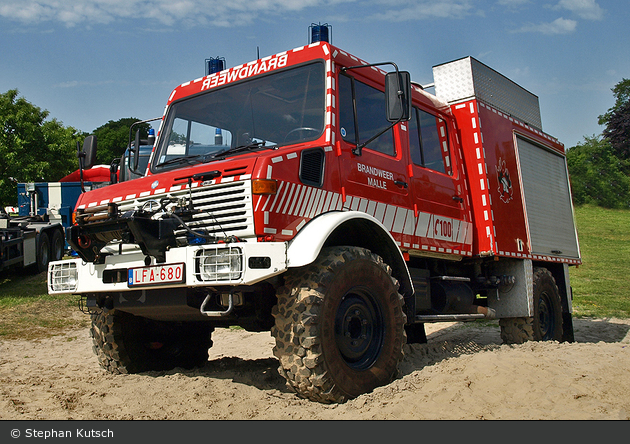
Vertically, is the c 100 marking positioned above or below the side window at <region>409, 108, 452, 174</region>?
below

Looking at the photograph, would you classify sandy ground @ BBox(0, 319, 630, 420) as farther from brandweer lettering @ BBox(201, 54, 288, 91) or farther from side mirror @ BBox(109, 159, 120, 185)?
brandweer lettering @ BBox(201, 54, 288, 91)

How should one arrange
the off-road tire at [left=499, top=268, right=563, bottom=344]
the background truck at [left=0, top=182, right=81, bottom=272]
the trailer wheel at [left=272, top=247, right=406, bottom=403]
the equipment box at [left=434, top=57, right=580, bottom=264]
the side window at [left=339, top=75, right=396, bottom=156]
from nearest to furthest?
the trailer wheel at [left=272, top=247, right=406, bottom=403] < the side window at [left=339, top=75, right=396, bottom=156] < the equipment box at [left=434, top=57, right=580, bottom=264] < the off-road tire at [left=499, top=268, right=563, bottom=344] < the background truck at [left=0, top=182, right=81, bottom=272]

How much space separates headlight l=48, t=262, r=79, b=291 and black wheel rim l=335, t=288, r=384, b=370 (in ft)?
7.13

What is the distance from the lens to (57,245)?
1462cm

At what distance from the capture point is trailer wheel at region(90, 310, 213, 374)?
17.0ft

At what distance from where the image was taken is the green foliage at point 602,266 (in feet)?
44.1

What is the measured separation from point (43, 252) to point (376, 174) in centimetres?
1129

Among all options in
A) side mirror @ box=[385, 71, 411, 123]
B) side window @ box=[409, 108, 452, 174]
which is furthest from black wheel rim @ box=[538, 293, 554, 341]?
side mirror @ box=[385, 71, 411, 123]

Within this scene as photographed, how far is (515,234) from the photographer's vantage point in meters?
7.19

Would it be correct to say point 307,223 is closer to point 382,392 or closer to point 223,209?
point 223,209

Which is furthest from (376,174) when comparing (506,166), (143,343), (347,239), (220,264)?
(506,166)

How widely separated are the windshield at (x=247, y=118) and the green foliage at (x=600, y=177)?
39.6m

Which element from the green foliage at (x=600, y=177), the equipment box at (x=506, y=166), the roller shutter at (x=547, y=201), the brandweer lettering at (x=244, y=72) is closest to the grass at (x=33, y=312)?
the brandweer lettering at (x=244, y=72)

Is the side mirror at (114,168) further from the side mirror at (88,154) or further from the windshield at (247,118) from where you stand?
the windshield at (247,118)
